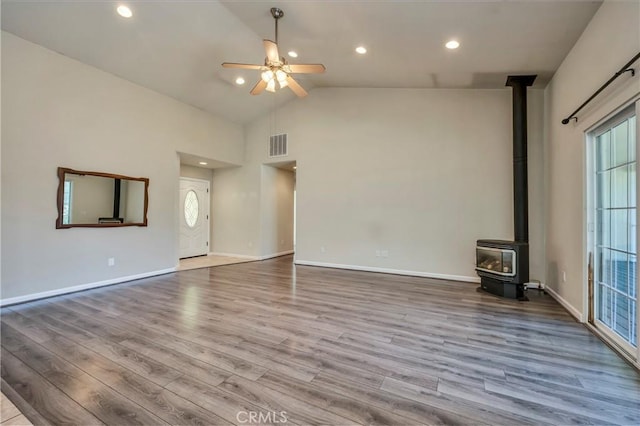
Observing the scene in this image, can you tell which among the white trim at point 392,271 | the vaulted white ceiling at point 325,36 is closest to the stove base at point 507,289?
the white trim at point 392,271

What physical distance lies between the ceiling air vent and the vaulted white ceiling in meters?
1.79

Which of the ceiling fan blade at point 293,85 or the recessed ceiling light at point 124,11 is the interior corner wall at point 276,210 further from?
the recessed ceiling light at point 124,11

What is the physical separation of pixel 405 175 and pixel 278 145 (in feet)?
10.5

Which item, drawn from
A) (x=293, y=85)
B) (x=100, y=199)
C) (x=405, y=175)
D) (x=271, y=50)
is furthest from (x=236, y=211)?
(x=271, y=50)

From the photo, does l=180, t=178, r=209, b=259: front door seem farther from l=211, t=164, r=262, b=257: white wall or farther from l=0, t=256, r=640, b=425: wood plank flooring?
l=0, t=256, r=640, b=425: wood plank flooring

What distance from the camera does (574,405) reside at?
1732 millimetres

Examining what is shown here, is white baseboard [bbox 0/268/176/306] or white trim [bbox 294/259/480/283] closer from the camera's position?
white baseboard [bbox 0/268/176/306]

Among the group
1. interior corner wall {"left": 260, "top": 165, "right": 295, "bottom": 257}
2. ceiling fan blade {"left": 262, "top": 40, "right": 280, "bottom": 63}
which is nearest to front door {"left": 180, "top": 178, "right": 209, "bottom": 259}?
interior corner wall {"left": 260, "top": 165, "right": 295, "bottom": 257}

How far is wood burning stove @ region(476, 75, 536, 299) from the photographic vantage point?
3.97 m

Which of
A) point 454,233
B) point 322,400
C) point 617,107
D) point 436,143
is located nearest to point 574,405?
point 322,400

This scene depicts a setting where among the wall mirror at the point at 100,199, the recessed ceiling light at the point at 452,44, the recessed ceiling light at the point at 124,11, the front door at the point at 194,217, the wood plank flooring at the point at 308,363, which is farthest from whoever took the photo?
the front door at the point at 194,217

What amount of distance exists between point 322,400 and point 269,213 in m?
5.92

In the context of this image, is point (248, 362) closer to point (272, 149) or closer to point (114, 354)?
point (114, 354)

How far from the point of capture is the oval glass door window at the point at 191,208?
7309mm
